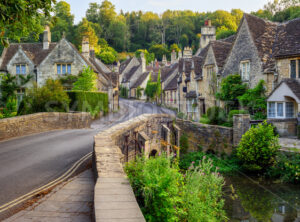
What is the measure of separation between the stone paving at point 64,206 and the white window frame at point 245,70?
74.0ft

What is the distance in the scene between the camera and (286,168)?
59.3 feet

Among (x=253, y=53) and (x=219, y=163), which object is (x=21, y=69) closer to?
(x=253, y=53)

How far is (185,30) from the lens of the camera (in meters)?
123

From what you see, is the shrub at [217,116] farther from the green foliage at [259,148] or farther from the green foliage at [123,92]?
the green foliage at [123,92]

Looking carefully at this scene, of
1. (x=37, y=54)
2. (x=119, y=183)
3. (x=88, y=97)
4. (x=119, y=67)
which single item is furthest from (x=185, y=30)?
(x=119, y=183)

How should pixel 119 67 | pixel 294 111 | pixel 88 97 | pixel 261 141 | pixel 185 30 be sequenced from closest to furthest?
pixel 261 141, pixel 294 111, pixel 88 97, pixel 119 67, pixel 185 30

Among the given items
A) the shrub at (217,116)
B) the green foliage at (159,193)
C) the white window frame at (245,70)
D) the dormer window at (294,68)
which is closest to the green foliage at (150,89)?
the shrub at (217,116)

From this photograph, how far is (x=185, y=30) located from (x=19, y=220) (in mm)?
124013

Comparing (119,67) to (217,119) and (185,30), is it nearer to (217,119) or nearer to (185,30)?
(185,30)

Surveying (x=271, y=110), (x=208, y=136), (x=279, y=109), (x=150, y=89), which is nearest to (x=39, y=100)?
(x=208, y=136)

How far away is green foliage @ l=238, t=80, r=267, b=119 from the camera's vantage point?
2462cm

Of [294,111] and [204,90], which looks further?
[204,90]

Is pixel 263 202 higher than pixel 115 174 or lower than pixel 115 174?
lower

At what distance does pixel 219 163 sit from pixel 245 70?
376 inches
